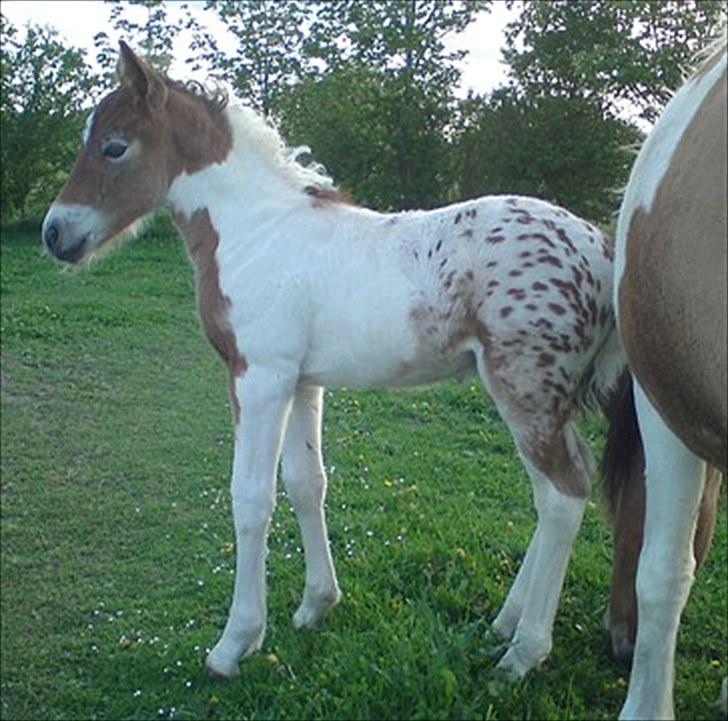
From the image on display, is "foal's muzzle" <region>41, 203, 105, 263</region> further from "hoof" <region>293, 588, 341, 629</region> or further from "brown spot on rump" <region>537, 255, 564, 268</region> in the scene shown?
"brown spot on rump" <region>537, 255, 564, 268</region>

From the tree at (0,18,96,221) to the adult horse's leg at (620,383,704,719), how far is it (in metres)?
19.1

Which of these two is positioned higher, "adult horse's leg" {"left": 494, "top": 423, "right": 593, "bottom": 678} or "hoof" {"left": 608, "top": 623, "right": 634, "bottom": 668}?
"adult horse's leg" {"left": 494, "top": 423, "right": 593, "bottom": 678}

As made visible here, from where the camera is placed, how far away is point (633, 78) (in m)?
20.0

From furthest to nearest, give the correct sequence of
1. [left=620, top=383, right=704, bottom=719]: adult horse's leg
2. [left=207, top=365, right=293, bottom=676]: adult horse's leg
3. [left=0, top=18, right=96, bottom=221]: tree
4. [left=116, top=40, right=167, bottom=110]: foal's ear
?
1. [left=0, top=18, right=96, bottom=221]: tree
2. [left=116, top=40, right=167, bottom=110]: foal's ear
3. [left=207, top=365, right=293, bottom=676]: adult horse's leg
4. [left=620, top=383, right=704, bottom=719]: adult horse's leg

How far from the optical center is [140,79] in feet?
13.1

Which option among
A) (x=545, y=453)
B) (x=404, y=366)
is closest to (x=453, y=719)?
(x=545, y=453)

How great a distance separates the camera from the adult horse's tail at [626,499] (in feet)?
10.8

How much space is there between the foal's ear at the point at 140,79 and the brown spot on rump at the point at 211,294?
45 centimetres

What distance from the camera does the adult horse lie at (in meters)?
2.03

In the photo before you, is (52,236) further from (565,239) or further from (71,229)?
(565,239)

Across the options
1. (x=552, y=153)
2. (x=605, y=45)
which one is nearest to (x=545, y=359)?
(x=552, y=153)

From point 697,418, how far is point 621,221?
485mm

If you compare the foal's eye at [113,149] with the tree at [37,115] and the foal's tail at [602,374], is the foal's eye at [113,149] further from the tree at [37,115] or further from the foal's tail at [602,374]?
the tree at [37,115]

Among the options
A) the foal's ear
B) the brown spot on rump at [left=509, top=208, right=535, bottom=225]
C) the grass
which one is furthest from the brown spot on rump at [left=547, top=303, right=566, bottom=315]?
the foal's ear
